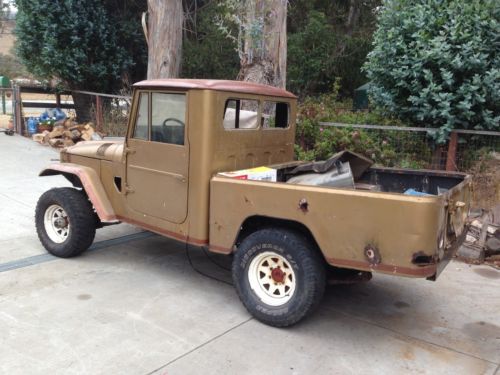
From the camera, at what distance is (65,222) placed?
196 inches

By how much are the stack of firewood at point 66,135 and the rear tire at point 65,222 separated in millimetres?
6533

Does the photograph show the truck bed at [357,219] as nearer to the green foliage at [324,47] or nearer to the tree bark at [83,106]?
the green foliage at [324,47]

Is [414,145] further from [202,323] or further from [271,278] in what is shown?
[202,323]

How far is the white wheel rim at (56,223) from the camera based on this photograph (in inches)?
197

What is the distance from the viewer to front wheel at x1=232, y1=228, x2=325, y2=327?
3.47 meters

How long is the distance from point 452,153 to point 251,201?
390cm

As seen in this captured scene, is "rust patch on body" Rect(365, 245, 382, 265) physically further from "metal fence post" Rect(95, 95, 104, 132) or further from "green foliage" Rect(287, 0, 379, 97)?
"green foliage" Rect(287, 0, 379, 97)

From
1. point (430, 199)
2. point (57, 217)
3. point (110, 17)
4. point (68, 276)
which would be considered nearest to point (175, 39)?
point (110, 17)

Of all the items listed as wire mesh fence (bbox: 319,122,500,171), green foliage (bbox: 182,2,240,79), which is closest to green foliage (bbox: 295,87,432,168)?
wire mesh fence (bbox: 319,122,500,171)

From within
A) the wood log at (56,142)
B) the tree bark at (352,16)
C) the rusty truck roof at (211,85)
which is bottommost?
the wood log at (56,142)

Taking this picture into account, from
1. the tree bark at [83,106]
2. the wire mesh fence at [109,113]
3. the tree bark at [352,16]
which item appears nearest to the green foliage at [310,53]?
the tree bark at [352,16]

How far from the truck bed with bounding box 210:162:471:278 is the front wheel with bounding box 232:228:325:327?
144mm

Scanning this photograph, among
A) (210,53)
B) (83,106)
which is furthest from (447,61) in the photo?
(83,106)

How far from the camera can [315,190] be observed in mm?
3348
